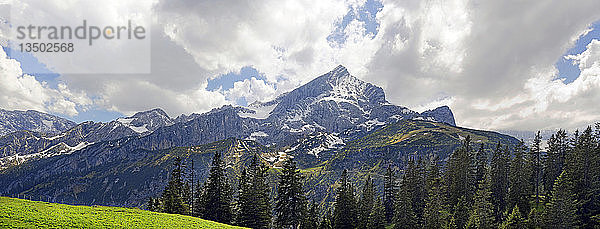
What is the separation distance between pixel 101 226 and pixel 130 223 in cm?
421

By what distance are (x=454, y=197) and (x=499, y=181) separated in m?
15.4

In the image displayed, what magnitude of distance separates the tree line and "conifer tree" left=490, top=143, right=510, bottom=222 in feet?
0.86

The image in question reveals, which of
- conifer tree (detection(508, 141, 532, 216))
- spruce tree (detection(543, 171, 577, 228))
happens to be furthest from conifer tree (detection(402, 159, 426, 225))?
spruce tree (detection(543, 171, 577, 228))

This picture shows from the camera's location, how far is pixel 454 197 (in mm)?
92188

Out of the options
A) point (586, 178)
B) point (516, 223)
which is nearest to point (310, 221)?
point (516, 223)

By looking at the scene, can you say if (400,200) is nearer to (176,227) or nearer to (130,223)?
(176,227)

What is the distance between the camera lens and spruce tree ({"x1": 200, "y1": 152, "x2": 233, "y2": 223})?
74.2 m

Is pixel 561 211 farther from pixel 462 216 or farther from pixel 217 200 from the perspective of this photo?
pixel 217 200

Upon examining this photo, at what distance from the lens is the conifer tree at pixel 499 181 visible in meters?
87.9

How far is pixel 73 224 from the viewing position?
31.4m

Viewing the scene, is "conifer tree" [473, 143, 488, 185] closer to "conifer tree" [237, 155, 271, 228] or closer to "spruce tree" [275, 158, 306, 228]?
"spruce tree" [275, 158, 306, 228]

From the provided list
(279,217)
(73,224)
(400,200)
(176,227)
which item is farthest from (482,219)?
(73,224)

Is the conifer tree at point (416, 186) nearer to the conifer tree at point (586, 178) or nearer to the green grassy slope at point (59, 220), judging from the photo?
the conifer tree at point (586, 178)

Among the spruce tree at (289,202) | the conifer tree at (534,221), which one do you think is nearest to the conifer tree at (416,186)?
the conifer tree at (534,221)
